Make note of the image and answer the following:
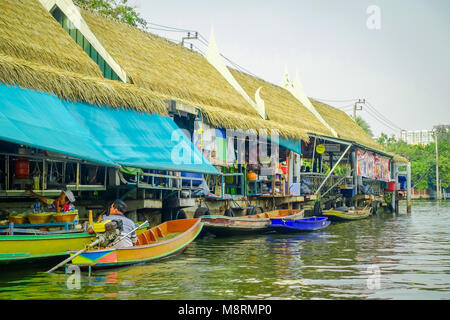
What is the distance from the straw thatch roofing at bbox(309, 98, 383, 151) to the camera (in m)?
31.2

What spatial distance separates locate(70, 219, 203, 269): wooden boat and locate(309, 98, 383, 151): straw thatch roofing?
57.1 ft

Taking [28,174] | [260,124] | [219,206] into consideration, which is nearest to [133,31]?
[260,124]

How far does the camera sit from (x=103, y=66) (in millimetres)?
16047

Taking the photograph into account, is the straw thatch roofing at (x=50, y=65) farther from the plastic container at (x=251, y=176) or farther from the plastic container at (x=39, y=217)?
the plastic container at (x=251, y=176)

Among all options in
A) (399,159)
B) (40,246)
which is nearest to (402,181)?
(399,159)

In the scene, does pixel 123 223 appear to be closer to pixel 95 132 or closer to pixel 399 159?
pixel 95 132

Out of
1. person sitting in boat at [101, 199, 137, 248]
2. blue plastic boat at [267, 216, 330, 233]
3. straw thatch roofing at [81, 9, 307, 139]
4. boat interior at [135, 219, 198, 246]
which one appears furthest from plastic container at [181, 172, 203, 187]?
person sitting in boat at [101, 199, 137, 248]

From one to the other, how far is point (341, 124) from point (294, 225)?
1637cm

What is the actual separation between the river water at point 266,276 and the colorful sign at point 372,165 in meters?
14.3

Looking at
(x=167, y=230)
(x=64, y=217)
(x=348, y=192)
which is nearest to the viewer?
(x=64, y=217)

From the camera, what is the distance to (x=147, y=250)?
1083 cm

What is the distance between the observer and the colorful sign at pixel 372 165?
2902 cm

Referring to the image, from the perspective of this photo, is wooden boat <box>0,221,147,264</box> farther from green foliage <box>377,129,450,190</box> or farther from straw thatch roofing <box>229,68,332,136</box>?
green foliage <box>377,129,450,190</box>
